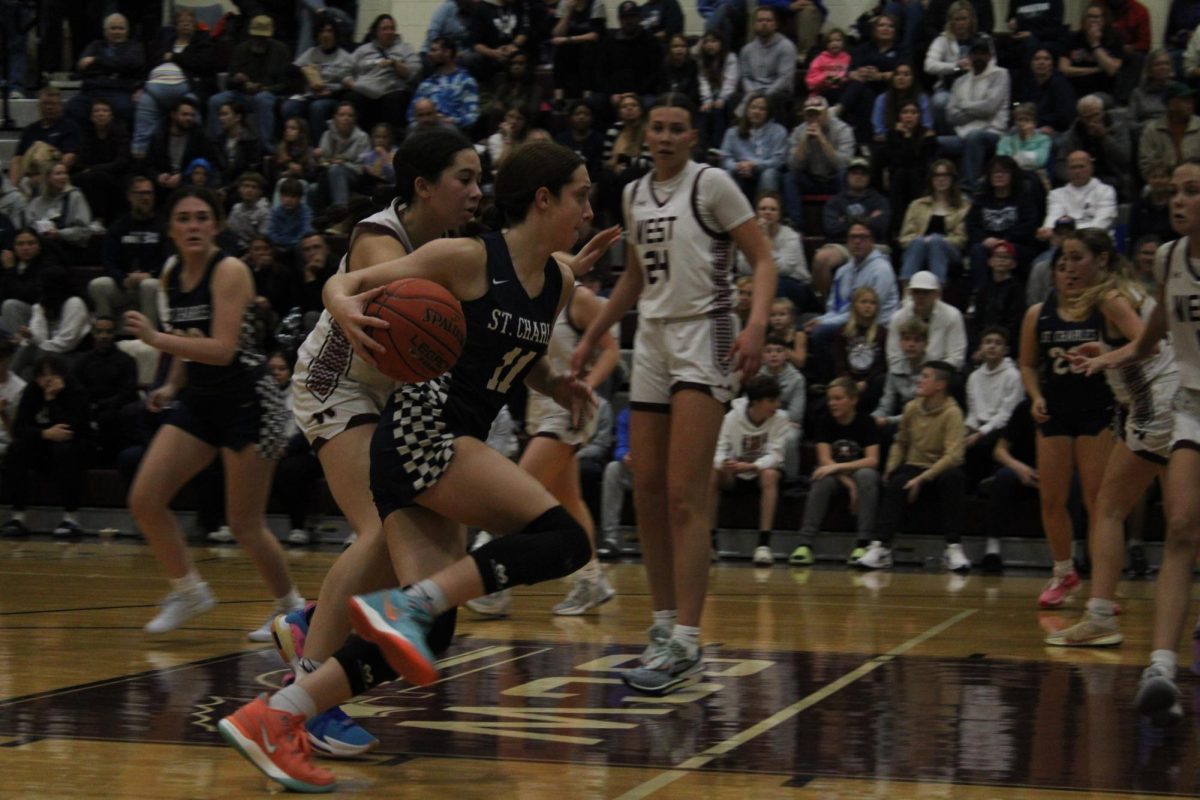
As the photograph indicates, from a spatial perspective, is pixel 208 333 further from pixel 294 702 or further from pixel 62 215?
pixel 62 215

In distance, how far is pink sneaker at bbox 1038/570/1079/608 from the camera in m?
8.72

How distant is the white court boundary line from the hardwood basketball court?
1 centimetres

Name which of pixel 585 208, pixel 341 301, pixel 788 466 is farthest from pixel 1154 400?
pixel 788 466

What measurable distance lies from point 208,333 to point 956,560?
588cm

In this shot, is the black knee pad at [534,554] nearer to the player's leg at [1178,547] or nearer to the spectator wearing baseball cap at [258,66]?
the player's leg at [1178,547]

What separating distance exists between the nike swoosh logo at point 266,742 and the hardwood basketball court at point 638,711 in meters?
0.16

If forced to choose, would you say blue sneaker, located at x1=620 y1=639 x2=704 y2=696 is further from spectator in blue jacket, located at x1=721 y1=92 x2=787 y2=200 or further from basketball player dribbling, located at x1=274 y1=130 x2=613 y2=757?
spectator in blue jacket, located at x1=721 y1=92 x2=787 y2=200

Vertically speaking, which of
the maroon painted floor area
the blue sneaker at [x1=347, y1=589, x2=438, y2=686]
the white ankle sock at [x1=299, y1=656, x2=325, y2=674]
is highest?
the blue sneaker at [x1=347, y1=589, x2=438, y2=686]

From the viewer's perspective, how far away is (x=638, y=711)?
5.44m

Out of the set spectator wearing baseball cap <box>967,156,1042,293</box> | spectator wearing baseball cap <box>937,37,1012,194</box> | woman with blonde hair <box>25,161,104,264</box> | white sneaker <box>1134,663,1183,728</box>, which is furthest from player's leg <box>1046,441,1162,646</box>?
woman with blonde hair <box>25,161,104,264</box>

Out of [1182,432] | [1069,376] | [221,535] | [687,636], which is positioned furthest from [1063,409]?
[221,535]

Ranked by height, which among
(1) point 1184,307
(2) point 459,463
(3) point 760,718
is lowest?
(3) point 760,718

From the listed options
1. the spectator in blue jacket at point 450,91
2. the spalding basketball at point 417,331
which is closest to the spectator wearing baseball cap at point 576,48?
the spectator in blue jacket at point 450,91

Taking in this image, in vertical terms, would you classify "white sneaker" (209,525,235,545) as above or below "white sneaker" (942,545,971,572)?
below
